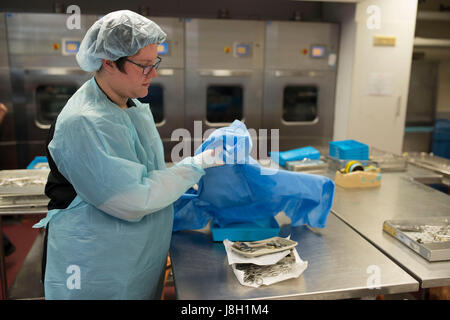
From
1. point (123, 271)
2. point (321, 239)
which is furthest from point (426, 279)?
point (123, 271)

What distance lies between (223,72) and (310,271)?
2.46 m

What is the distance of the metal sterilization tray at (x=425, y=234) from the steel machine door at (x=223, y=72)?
218 cm

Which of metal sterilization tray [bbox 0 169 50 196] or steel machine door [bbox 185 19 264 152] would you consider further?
steel machine door [bbox 185 19 264 152]

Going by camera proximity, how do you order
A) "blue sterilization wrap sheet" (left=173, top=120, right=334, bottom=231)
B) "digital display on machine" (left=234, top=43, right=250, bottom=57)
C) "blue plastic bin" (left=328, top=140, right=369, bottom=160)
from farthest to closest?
"digital display on machine" (left=234, top=43, right=250, bottom=57) → "blue plastic bin" (left=328, top=140, right=369, bottom=160) → "blue sterilization wrap sheet" (left=173, top=120, right=334, bottom=231)

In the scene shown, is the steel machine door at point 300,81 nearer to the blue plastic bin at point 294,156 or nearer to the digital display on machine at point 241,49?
the digital display on machine at point 241,49

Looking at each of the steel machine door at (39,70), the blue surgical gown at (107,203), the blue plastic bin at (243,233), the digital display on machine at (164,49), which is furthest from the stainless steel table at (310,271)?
the steel machine door at (39,70)

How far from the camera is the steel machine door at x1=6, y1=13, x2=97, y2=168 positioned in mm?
3139

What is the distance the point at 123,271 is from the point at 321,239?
74 centimetres

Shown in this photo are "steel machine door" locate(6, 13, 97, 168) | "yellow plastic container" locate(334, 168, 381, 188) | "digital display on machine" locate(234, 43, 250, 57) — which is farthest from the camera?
"digital display on machine" locate(234, 43, 250, 57)

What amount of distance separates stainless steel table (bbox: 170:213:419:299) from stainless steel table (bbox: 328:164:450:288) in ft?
0.15

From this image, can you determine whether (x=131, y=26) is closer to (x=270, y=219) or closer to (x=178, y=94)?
(x=270, y=219)

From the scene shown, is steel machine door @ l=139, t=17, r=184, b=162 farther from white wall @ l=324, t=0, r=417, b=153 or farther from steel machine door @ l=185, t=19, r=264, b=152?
white wall @ l=324, t=0, r=417, b=153

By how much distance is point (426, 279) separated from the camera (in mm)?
1215

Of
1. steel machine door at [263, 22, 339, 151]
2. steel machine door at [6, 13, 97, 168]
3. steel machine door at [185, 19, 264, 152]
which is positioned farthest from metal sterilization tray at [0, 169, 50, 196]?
steel machine door at [263, 22, 339, 151]
